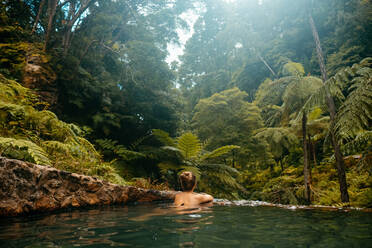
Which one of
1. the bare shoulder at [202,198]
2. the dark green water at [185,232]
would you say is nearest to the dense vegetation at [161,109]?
the dark green water at [185,232]

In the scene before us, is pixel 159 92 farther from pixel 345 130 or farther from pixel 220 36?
pixel 220 36

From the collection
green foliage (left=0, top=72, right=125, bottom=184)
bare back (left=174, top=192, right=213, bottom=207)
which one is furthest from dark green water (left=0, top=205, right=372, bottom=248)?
green foliage (left=0, top=72, right=125, bottom=184)

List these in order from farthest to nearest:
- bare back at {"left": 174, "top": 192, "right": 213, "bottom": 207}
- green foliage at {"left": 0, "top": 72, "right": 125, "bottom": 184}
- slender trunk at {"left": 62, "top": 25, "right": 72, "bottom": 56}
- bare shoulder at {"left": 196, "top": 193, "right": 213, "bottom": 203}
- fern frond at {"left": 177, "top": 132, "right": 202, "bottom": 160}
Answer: slender trunk at {"left": 62, "top": 25, "right": 72, "bottom": 56}
fern frond at {"left": 177, "top": 132, "right": 202, "bottom": 160}
green foliage at {"left": 0, "top": 72, "right": 125, "bottom": 184}
bare shoulder at {"left": 196, "top": 193, "right": 213, "bottom": 203}
bare back at {"left": 174, "top": 192, "right": 213, "bottom": 207}

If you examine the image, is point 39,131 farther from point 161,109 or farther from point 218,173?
point 161,109

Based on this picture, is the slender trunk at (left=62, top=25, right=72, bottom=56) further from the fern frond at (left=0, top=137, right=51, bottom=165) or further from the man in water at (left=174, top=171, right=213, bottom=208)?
the man in water at (left=174, top=171, right=213, bottom=208)

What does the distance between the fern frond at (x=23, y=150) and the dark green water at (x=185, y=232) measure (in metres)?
0.68

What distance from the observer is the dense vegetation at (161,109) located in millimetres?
3523

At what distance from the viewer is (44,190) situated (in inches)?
90.7

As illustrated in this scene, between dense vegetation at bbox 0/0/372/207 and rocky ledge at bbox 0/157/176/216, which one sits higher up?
dense vegetation at bbox 0/0/372/207

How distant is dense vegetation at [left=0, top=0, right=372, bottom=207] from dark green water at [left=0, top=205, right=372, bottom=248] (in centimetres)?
112

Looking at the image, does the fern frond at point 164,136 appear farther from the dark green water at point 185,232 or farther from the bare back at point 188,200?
the dark green water at point 185,232

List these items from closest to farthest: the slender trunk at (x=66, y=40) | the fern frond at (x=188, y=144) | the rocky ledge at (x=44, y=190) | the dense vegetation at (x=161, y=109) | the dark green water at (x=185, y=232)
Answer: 1. the dark green water at (x=185, y=232)
2. the rocky ledge at (x=44, y=190)
3. the dense vegetation at (x=161, y=109)
4. the fern frond at (x=188, y=144)
5. the slender trunk at (x=66, y=40)

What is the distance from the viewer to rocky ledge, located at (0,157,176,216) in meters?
2.00

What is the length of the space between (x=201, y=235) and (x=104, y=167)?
2.92 meters
